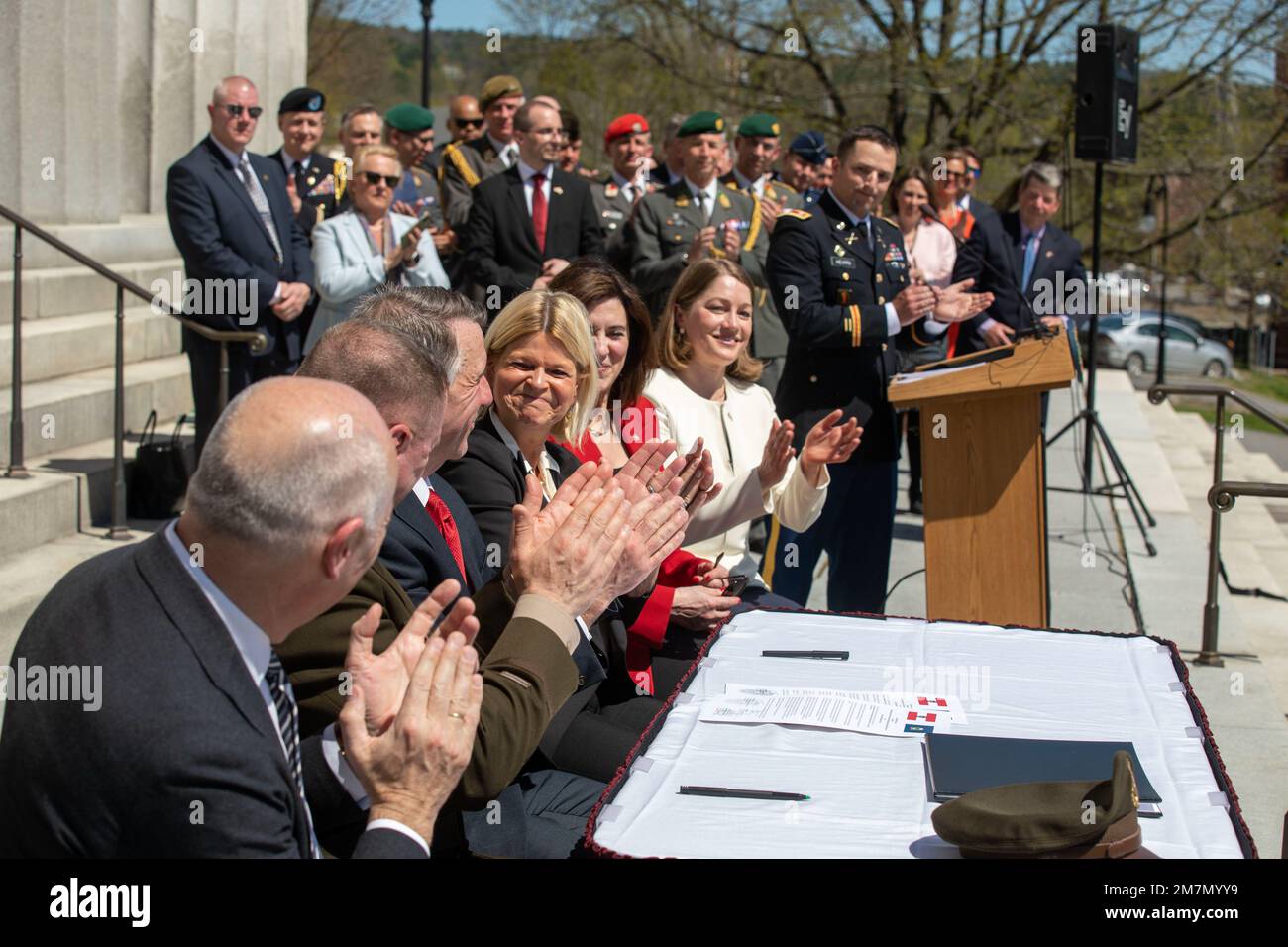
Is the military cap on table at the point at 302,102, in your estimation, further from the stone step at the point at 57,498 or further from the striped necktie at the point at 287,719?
the striped necktie at the point at 287,719

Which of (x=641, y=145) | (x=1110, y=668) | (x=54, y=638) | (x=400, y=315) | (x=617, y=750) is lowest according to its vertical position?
(x=617, y=750)

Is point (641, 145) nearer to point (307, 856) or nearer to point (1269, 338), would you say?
point (307, 856)

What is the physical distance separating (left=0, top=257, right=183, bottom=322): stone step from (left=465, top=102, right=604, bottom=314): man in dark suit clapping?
1675 millimetres

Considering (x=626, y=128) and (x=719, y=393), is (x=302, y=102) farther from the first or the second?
(x=719, y=393)

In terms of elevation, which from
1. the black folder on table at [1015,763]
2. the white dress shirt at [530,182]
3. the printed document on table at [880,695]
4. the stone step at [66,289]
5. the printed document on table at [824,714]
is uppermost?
the white dress shirt at [530,182]

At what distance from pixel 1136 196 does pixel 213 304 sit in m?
12.9

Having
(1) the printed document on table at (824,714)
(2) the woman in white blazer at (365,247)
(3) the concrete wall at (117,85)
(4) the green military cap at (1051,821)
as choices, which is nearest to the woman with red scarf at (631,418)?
(1) the printed document on table at (824,714)

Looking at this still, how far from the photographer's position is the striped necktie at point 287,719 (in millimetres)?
1926

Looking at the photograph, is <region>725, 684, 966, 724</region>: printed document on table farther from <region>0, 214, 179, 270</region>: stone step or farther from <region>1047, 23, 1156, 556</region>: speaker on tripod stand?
<region>1047, 23, 1156, 556</region>: speaker on tripod stand

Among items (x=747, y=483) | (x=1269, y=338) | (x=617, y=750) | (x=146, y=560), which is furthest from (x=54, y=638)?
(x=1269, y=338)

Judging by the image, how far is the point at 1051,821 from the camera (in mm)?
2043

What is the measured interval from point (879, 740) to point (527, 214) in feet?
16.1

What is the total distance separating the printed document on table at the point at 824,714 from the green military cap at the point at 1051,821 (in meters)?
0.49
